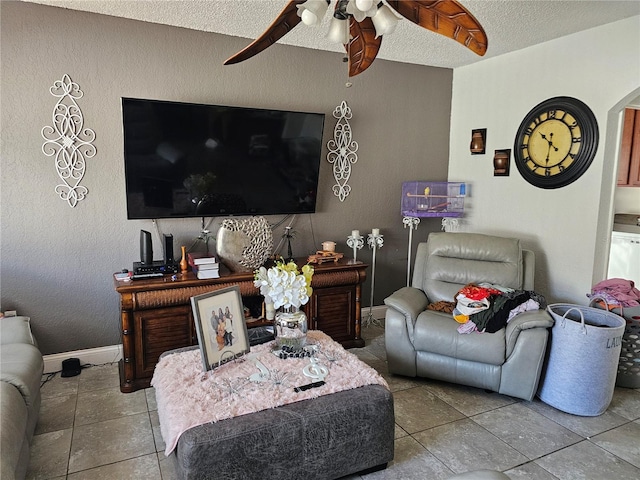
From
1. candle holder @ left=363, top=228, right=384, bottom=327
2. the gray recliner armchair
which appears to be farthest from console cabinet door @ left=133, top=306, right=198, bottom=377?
candle holder @ left=363, top=228, right=384, bottom=327

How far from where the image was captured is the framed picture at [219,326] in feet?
7.02

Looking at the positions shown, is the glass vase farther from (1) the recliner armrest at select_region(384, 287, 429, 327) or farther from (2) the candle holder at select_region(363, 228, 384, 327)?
(2) the candle holder at select_region(363, 228, 384, 327)

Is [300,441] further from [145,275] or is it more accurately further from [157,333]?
[145,275]

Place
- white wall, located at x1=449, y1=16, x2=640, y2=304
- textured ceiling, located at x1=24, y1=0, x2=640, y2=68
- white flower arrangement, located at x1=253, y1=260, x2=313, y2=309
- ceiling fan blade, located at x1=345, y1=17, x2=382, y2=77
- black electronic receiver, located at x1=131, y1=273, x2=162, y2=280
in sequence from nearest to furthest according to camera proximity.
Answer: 1. ceiling fan blade, located at x1=345, y1=17, x2=382, y2=77
2. white flower arrangement, located at x1=253, y1=260, x2=313, y2=309
3. textured ceiling, located at x1=24, y1=0, x2=640, y2=68
4. black electronic receiver, located at x1=131, y1=273, x2=162, y2=280
5. white wall, located at x1=449, y1=16, x2=640, y2=304

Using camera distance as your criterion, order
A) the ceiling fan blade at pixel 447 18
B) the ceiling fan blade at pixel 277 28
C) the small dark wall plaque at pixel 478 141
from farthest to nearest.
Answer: the small dark wall plaque at pixel 478 141, the ceiling fan blade at pixel 277 28, the ceiling fan blade at pixel 447 18

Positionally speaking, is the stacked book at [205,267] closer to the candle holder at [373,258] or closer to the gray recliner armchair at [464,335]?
the gray recliner armchair at [464,335]

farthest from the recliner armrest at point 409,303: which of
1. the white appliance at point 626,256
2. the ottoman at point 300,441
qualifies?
the white appliance at point 626,256

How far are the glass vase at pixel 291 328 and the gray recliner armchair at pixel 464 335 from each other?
0.90 metres

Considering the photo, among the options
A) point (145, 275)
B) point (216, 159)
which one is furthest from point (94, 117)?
point (145, 275)

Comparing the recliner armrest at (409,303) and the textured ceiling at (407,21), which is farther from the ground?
the textured ceiling at (407,21)

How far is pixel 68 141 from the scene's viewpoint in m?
3.05

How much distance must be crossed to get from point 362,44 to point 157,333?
88.0 inches

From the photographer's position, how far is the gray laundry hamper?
2.56 meters

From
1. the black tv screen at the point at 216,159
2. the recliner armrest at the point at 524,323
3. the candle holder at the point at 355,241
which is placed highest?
the black tv screen at the point at 216,159
